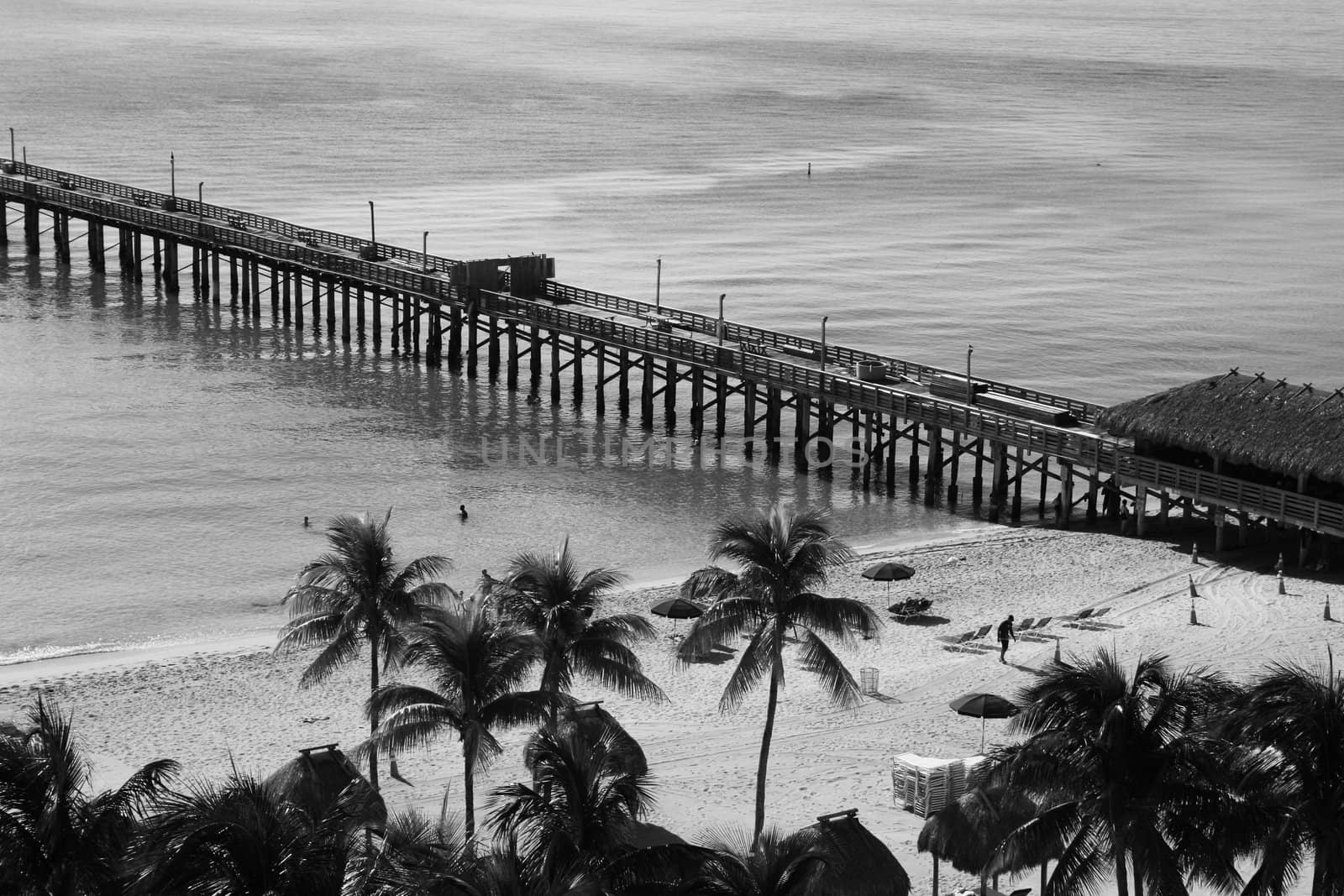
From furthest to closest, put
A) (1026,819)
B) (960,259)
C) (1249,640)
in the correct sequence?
(960,259)
(1249,640)
(1026,819)

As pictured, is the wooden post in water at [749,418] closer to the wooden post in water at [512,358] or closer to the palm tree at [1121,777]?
the wooden post in water at [512,358]

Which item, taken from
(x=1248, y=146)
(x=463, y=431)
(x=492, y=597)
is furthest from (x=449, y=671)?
(x=1248, y=146)

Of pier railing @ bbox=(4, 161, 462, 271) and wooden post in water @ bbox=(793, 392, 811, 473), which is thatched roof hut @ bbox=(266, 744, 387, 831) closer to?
wooden post in water @ bbox=(793, 392, 811, 473)

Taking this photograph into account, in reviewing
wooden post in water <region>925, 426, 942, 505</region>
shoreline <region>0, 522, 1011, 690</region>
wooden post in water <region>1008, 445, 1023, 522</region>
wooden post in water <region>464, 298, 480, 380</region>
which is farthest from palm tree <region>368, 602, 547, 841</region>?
wooden post in water <region>464, 298, 480, 380</region>

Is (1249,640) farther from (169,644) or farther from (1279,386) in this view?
(169,644)

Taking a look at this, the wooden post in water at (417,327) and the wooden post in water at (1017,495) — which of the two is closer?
the wooden post in water at (1017,495)

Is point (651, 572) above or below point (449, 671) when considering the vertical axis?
below

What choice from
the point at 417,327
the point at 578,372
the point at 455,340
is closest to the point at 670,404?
the point at 578,372

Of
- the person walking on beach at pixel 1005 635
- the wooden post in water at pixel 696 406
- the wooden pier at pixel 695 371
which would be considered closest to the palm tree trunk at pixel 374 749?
the person walking on beach at pixel 1005 635
